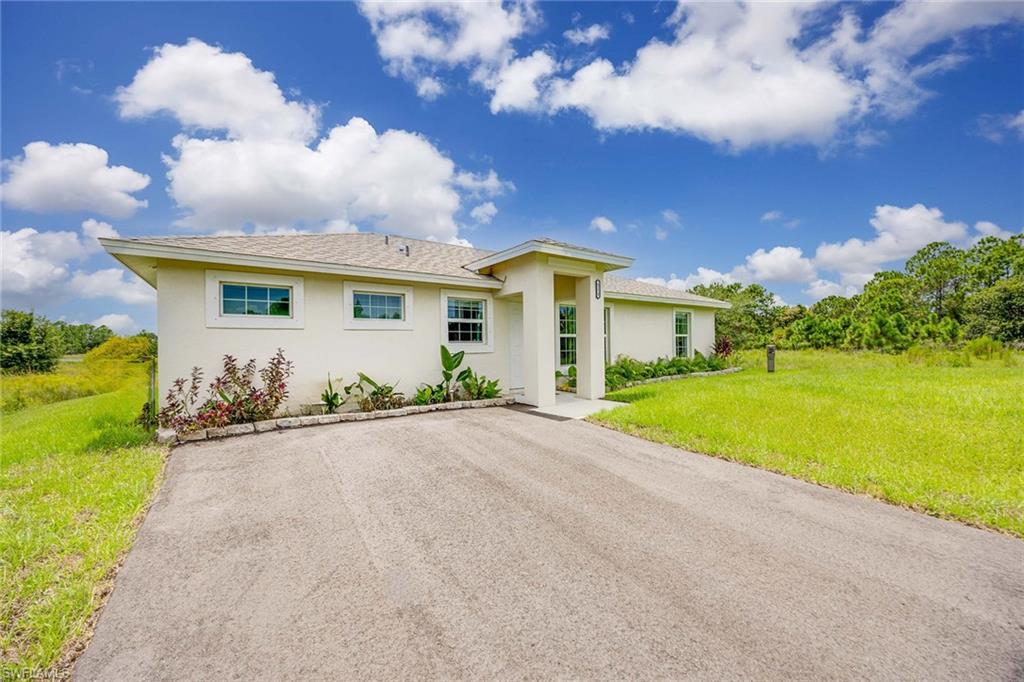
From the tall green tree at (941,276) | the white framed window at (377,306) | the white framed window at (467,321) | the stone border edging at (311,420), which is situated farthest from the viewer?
the tall green tree at (941,276)

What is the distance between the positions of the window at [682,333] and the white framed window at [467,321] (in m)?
9.23

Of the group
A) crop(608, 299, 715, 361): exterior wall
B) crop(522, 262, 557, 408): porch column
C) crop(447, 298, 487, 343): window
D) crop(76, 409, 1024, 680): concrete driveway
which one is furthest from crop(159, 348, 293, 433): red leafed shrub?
crop(608, 299, 715, 361): exterior wall

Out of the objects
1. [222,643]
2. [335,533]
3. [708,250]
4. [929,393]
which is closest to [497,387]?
[335,533]

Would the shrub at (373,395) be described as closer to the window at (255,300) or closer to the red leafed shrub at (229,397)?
the red leafed shrub at (229,397)

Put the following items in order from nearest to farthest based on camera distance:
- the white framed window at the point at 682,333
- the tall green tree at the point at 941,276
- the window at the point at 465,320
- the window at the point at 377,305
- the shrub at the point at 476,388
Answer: the window at the point at 377,305
the shrub at the point at 476,388
the window at the point at 465,320
the white framed window at the point at 682,333
the tall green tree at the point at 941,276

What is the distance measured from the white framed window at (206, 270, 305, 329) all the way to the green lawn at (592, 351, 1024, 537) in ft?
21.7

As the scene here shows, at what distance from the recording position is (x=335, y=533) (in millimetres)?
3326

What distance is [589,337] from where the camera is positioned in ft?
31.8

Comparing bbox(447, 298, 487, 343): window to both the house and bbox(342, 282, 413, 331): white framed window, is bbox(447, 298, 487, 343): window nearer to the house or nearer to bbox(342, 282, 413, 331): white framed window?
the house

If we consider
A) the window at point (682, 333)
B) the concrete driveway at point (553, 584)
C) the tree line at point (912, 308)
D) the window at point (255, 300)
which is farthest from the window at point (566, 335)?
the tree line at point (912, 308)

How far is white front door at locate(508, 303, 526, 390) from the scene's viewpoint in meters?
10.8

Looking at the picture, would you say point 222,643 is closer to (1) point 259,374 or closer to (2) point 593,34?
(1) point 259,374

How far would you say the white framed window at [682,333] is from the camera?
16.0m

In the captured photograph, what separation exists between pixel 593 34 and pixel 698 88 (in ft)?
10.7
